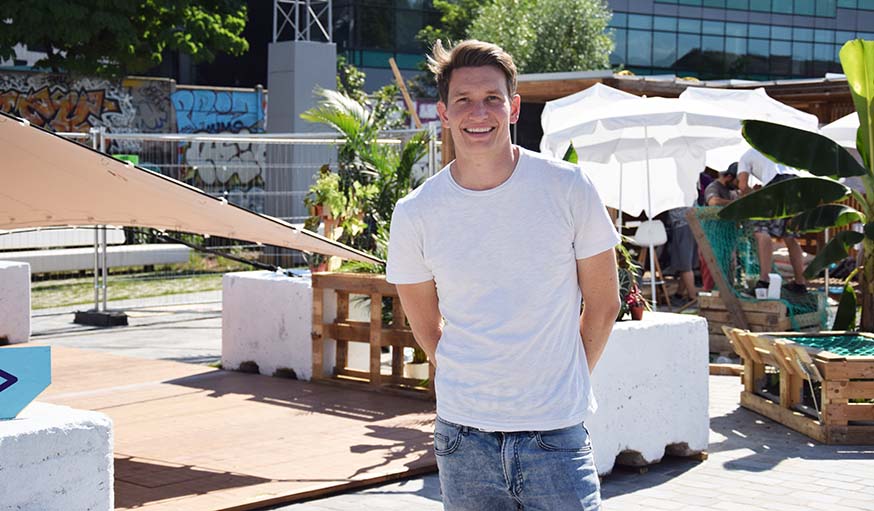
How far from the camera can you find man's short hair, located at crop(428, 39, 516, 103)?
3.35 m

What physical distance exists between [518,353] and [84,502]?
1.87 meters

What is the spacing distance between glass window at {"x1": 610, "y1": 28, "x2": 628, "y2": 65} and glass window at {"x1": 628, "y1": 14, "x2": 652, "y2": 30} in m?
0.58

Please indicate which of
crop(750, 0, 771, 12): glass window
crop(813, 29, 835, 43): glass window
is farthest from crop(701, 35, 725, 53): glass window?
crop(813, 29, 835, 43): glass window

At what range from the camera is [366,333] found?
9438 millimetres

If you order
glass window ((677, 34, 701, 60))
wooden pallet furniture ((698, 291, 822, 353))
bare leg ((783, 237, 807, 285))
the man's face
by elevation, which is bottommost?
wooden pallet furniture ((698, 291, 822, 353))

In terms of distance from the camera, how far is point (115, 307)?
52.5ft

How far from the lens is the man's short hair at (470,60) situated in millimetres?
3350

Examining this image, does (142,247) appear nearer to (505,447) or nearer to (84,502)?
(84,502)

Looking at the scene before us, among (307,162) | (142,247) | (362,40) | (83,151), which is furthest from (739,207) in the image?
(362,40)

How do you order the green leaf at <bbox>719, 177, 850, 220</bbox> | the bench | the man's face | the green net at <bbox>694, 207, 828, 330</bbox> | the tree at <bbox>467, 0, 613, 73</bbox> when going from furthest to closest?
the tree at <bbox>467, 0, 613, 73</bbox>, the bench, the green net at <bbox>694, 207, 828, 330</bbox>, the green leaf at <bbox>719, 177, 850, 220</bbox>, the man's face

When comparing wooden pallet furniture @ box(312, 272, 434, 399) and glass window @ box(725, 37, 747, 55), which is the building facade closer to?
glass window @ box(725, 37, 747, 55)

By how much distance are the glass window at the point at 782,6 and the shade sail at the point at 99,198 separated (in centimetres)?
5599

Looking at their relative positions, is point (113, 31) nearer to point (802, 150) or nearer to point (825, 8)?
point (802, 150)

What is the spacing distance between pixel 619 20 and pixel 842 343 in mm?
49056
